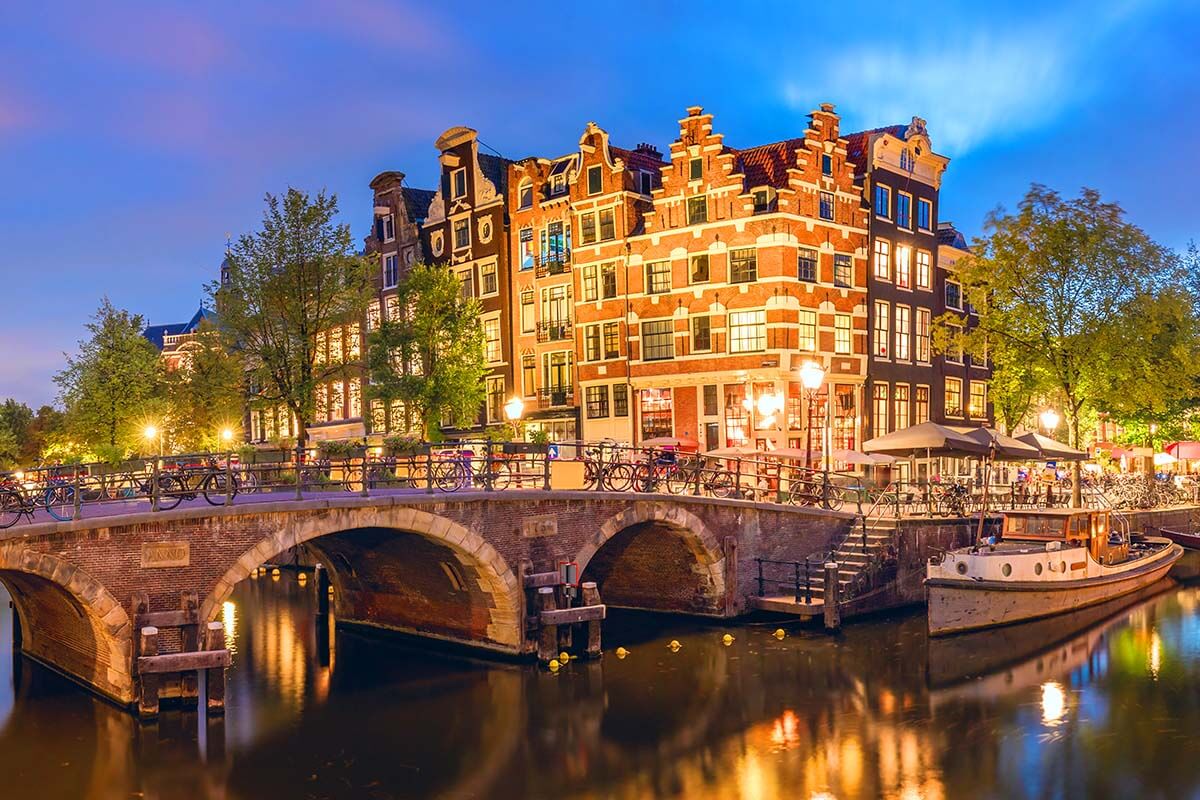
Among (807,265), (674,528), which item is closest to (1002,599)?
(674,528)

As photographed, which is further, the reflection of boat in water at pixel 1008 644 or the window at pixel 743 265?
the window at pixel 743 265

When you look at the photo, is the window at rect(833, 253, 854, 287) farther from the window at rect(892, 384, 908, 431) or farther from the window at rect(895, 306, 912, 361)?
the window at rect(892, 384, 908, 431)

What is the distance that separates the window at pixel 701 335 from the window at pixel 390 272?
65.0 ft

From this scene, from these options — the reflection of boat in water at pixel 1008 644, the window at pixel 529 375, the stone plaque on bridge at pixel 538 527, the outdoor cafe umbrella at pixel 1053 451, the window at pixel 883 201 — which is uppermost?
the window at pixel 883 201

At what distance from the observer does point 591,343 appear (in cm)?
4634

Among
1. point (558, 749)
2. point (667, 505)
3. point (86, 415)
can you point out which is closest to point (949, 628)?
point (667, 505)

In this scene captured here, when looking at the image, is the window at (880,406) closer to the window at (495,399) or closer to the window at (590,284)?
the window at (590,284)

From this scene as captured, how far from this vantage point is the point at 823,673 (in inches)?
957

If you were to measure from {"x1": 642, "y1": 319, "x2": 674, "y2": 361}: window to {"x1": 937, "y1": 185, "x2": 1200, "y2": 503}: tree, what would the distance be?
460 inches

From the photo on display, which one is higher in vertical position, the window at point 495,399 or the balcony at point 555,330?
the balcony at point 555,330

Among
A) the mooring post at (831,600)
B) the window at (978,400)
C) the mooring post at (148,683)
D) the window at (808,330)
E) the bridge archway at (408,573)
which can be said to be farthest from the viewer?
the window at (978,400)

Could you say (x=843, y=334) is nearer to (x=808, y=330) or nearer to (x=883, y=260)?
(x=808, y=330)

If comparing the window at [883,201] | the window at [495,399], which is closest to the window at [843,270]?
the window at [883,201]

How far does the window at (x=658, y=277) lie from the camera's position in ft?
144
